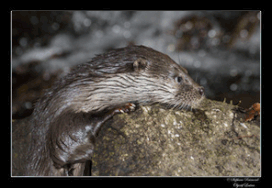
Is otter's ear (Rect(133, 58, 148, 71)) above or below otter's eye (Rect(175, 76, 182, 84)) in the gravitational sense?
above

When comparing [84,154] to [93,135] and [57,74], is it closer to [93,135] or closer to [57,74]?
[93,135]

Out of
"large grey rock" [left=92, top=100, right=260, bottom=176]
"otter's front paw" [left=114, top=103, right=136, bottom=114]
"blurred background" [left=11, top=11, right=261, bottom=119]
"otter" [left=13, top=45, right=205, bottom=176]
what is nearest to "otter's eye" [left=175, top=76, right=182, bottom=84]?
"otter" [left=13, top=45, right=205, bottom=176]

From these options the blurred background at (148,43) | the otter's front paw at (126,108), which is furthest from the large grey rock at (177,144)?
the blurred background at (148,43)

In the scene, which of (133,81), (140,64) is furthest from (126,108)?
(140,64)

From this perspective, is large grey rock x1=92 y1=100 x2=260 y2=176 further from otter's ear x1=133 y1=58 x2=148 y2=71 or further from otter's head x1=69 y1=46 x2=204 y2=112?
otter's ear x1=133 y1=58 x2=148 y2=71

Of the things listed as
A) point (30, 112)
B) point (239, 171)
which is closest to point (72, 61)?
point (30, 112)

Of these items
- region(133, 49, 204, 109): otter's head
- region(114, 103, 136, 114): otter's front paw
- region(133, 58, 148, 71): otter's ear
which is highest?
region(133, 58, 148, 71): otter's ear
